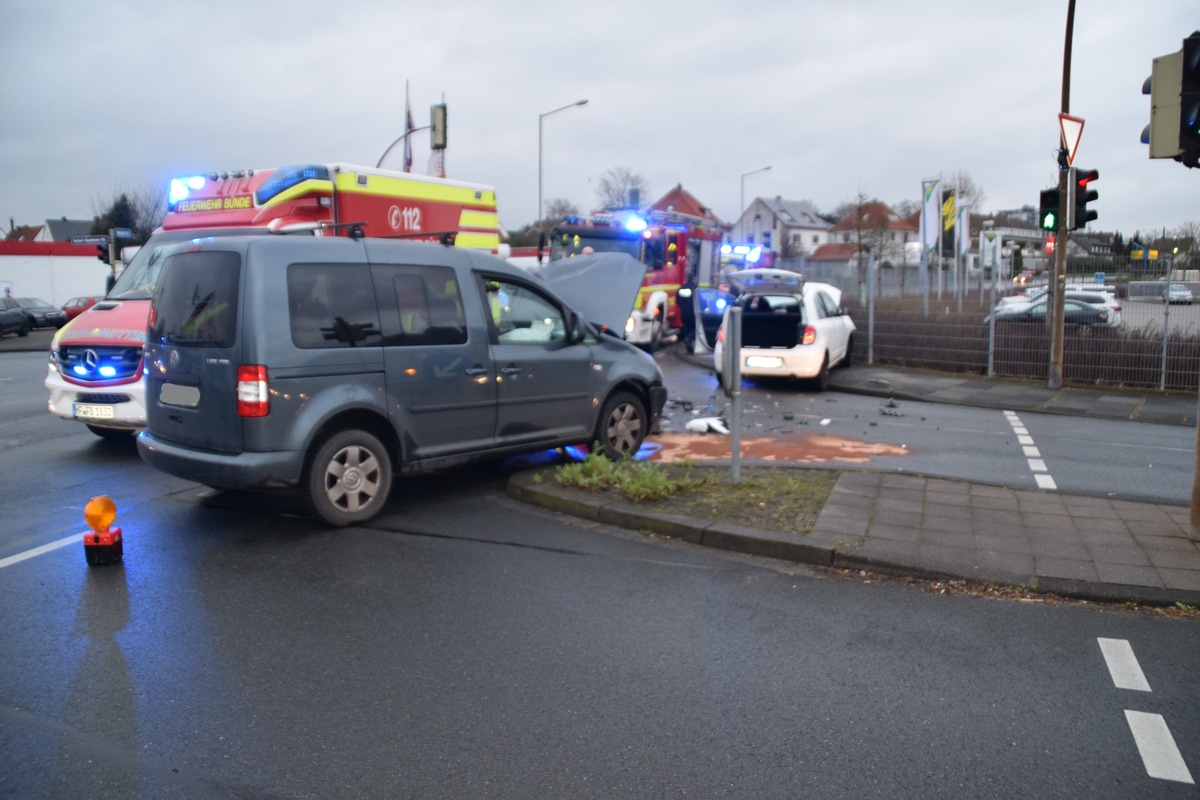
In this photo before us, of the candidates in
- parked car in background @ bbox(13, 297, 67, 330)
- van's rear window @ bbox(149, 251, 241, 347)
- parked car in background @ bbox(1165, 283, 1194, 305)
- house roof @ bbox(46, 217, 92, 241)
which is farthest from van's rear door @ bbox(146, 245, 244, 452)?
house roof @ bbox(46, 217, 92, 241)

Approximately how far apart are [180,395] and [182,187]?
532 cm

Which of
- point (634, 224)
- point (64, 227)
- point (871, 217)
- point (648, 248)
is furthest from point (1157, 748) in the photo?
point (64, 227)

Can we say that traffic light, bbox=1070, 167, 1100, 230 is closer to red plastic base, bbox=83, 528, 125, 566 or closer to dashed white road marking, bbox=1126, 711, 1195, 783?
dashed white road marking, bbox=1126, 711, 1195, 783

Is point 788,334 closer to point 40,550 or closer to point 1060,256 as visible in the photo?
point 1060,256

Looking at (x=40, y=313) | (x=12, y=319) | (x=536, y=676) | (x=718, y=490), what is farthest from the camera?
(x=40, y=313)

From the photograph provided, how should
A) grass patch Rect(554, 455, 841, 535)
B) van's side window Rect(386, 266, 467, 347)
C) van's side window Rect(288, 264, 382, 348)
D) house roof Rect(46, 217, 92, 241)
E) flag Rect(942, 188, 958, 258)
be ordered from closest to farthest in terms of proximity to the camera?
van's side window Rect(288, 264, 382, 348) → grass patch Rect(554, 455, 841, 535) → van's side window Rect(386, 266, 467, 347) → flag Rect(942, 188, 958, 258) → house roof Rect(46, 217, 92, 241)

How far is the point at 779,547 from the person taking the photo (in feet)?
20.4

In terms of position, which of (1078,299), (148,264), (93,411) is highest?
(148,264)

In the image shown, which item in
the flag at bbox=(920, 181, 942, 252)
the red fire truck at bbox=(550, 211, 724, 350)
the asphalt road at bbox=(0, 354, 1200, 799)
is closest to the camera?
the asphalt road at bbox=(0, 354, 1200, 799)

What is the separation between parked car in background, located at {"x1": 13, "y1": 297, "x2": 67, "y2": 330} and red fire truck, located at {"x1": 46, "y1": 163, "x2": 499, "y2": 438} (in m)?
32.1

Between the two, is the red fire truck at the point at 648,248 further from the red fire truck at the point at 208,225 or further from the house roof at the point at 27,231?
the house roof at the point at 27,231

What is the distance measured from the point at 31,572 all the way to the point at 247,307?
207 cm

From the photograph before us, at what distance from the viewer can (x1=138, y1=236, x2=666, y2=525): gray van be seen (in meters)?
6.34

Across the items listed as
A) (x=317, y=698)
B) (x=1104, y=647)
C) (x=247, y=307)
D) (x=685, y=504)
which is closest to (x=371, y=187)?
(x=247, y=307)
